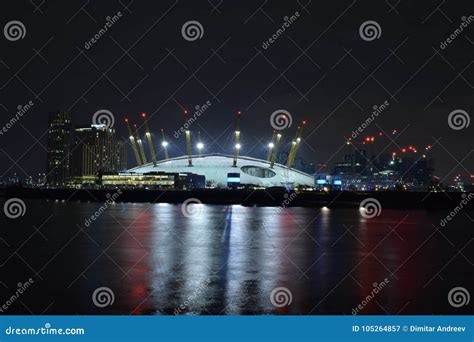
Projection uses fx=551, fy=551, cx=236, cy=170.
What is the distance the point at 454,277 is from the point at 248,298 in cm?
669

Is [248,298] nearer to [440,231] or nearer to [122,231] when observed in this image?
[122,231]

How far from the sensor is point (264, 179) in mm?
140125
